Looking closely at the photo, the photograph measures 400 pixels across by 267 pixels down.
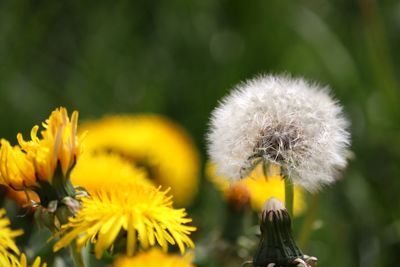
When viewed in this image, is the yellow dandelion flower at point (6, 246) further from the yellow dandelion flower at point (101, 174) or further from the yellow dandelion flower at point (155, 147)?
the yellow dandelion flower at point (155, 147)

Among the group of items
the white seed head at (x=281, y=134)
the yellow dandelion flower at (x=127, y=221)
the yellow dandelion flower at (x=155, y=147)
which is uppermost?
the yellow dandelion flower at (x=155, y=147)

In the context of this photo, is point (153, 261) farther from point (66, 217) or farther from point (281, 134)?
point (281, 134)

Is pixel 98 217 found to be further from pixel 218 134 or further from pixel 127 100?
pixel 127 100

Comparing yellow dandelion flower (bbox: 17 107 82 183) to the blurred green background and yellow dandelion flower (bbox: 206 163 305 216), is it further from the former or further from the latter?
the blurred green background

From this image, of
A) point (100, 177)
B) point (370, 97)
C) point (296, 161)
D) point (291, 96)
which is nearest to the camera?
point (296, 161)

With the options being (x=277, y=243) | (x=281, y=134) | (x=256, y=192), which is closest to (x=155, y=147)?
(x=256, y=192)

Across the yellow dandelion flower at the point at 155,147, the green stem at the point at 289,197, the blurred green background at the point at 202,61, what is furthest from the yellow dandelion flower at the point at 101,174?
the blurred green background at the point at 202,61

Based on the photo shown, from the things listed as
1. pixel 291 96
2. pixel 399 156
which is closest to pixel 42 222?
pixel 291 96
